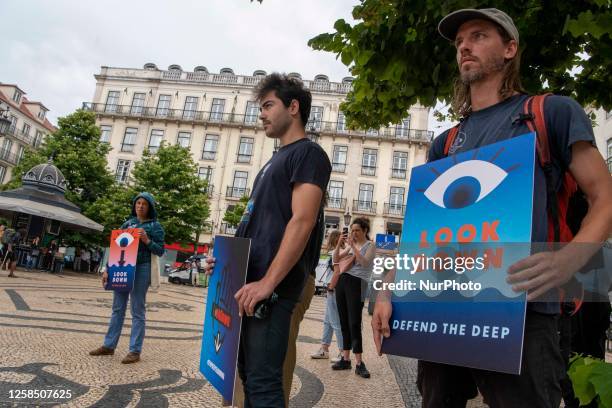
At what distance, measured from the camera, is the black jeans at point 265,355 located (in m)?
1.79

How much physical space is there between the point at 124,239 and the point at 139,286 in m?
0.53

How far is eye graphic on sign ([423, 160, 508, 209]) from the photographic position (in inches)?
49.4

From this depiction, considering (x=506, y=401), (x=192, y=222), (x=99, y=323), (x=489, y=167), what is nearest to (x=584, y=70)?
(x=489, y=167)

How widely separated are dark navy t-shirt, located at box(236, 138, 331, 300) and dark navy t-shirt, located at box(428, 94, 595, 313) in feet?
2.29

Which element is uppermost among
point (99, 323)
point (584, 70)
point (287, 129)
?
Result: point (584, 70)

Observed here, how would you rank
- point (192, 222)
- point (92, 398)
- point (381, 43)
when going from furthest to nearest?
point (192, 222) < point (381, 43) < point (92, 398)

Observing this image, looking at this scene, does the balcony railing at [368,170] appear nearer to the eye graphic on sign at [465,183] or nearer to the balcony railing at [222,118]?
the balcony railing at [222,118]

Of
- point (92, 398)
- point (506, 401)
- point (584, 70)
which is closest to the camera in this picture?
point (506, 401)

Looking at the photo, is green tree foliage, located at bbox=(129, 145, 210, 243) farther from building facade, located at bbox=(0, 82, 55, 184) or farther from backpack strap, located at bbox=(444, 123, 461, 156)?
building facade, located at bbox=(0, 82, 55, 184)

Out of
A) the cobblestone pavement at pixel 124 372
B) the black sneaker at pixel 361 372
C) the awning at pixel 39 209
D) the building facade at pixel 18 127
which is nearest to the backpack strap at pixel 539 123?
the cobblestone pavement at pixel 124 372

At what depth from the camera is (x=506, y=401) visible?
122cm

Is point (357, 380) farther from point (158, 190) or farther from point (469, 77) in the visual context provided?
point (158, 190)

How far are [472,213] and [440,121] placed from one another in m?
7.34

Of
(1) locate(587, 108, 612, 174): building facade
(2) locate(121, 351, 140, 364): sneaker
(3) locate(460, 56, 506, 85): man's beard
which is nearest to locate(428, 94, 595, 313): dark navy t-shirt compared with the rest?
(3) locate(460, 56, 506, 85): man's beard
